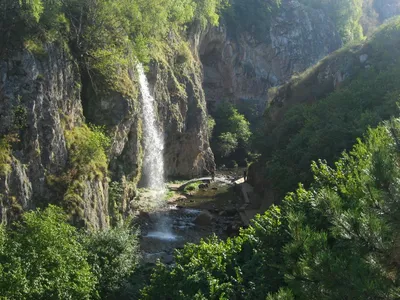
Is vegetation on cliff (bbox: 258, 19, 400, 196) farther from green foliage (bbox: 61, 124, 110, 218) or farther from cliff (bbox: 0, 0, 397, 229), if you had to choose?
green foliage (bbox: 61, 124, 110, 218)

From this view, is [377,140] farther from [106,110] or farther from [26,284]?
[106,110]

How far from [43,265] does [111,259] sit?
2.84m

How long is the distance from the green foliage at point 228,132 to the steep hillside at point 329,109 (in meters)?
15.5

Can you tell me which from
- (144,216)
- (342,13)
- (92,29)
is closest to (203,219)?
(144,216)

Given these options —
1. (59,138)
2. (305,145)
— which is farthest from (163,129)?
(59,138)

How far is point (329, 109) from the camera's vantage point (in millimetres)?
28141

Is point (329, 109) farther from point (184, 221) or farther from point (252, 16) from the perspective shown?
point (252, 16)

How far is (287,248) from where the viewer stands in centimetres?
697

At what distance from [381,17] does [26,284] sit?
96.6 metres

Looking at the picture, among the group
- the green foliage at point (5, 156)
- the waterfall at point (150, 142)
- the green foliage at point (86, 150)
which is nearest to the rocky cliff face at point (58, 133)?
the green foliage at point (5, 156)

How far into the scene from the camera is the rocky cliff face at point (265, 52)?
63688mm

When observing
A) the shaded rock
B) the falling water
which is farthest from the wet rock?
the shaded rock

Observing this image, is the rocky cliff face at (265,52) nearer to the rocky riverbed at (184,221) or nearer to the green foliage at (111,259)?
the rocky riverbed at (184,221)

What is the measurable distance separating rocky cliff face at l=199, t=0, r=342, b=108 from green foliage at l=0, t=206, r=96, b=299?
48.1 metres
